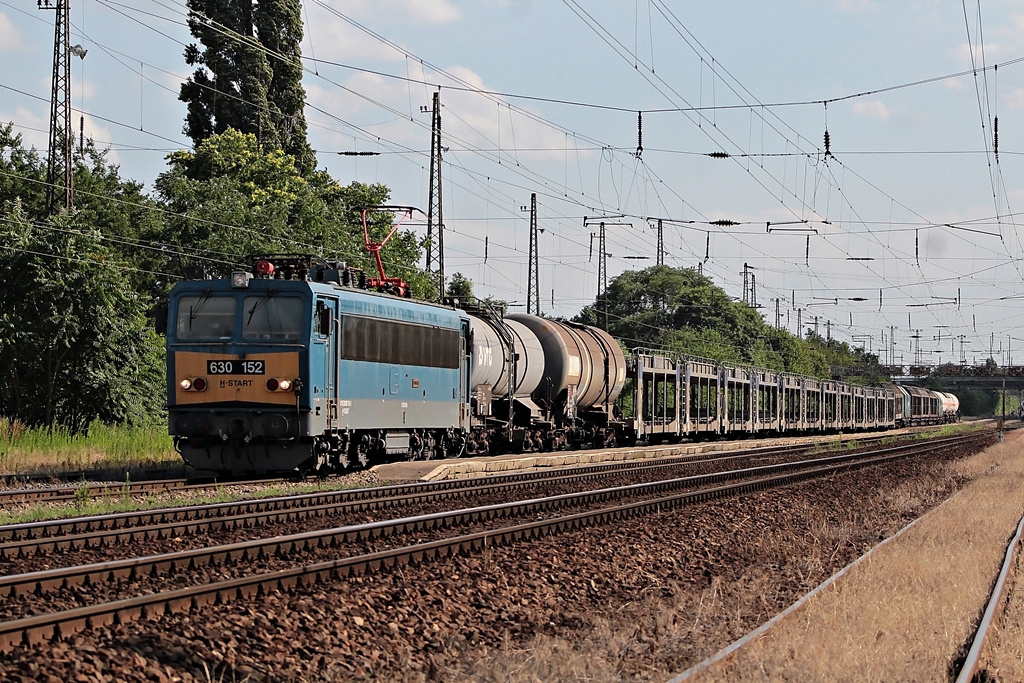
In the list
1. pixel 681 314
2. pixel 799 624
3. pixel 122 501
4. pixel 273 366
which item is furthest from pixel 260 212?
pixel 681 314

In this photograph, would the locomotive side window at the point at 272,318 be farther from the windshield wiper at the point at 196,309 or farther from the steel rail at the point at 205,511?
the steel rail at the point at 205,511

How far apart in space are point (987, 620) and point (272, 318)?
1268cm

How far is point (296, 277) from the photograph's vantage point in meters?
19.9

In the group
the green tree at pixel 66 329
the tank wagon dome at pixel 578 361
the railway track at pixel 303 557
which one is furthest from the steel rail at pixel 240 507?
the green tree at pixel 66 329

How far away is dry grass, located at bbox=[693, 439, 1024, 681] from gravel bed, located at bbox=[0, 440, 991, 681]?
1.60 feet

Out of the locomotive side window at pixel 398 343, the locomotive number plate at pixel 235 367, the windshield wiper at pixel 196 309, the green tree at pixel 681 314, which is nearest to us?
the locomotive number plate at pixel 235 367

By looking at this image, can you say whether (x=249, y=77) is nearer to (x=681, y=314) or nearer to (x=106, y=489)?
(x=106, y=489)

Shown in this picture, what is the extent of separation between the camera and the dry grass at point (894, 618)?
778cm

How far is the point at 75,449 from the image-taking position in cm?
2388

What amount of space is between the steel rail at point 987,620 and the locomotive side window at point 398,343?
1079cm

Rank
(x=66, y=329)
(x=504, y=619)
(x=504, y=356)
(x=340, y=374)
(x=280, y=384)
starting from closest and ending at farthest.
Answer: (x=504, y=619) → (x=280, y=384) → (x=340, y=374) → (x=66, y=329) → (x=504, y=356)

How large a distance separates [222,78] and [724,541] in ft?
164

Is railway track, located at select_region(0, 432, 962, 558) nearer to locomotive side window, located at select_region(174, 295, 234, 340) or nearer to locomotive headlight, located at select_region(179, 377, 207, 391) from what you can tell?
locomotive headlight, located at select_region(179, 377, 207, 391)

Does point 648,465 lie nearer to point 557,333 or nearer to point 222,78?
point 557,333
